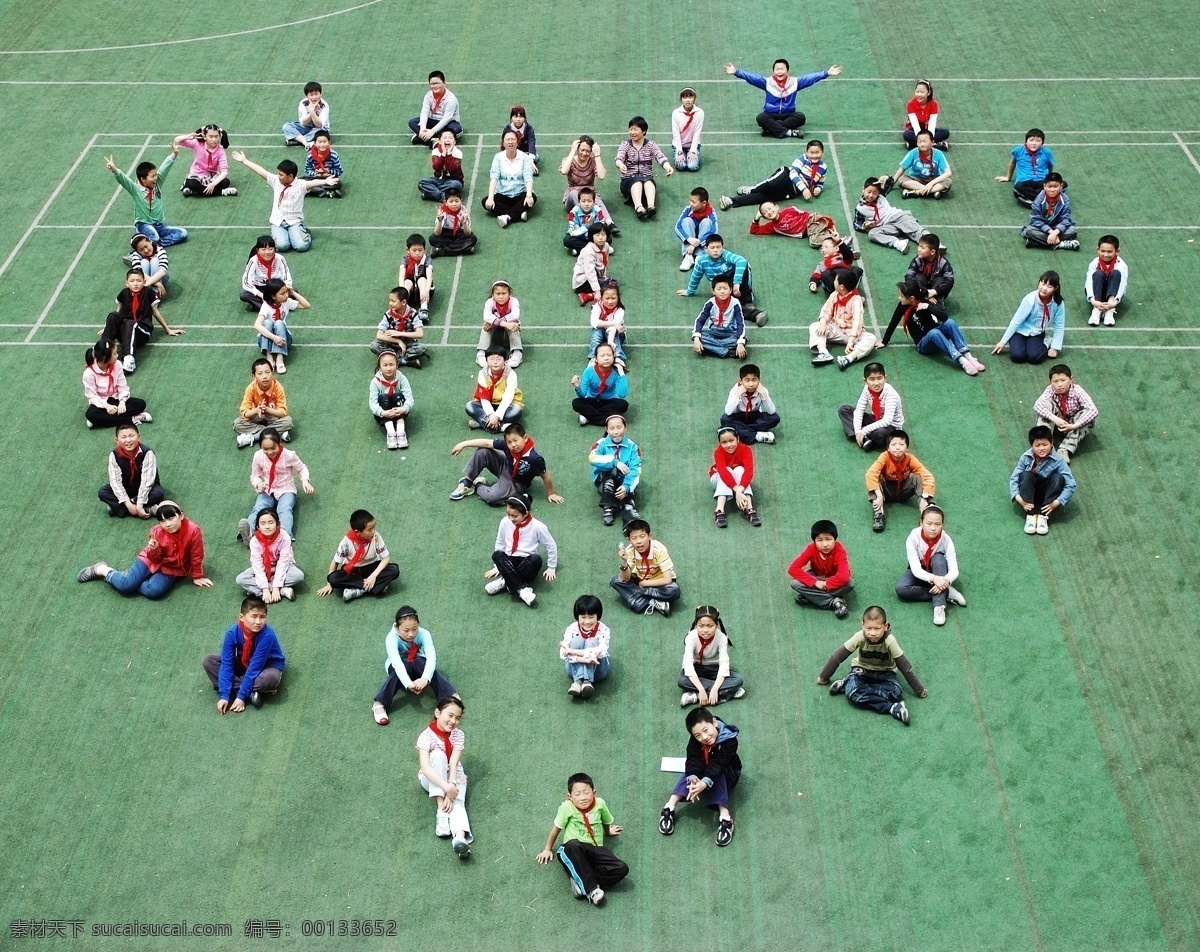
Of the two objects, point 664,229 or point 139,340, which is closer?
point 139,340

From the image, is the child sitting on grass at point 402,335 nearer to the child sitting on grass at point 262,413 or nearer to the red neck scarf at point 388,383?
the red neck scarf at point 388,383

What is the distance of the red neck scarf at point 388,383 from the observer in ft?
55.7

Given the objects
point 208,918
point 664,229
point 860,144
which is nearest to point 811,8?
point 860,144

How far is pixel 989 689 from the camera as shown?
45.4 ft

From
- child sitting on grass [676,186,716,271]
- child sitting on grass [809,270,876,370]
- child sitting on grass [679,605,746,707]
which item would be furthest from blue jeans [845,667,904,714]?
child sitting on grass [676,186,716,271]

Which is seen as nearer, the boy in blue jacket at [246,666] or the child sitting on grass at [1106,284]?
the boy in blue jacket at [246,666]

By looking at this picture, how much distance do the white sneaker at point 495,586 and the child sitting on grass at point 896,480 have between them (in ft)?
12.5

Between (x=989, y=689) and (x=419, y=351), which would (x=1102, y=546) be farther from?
(x=419, y=351)

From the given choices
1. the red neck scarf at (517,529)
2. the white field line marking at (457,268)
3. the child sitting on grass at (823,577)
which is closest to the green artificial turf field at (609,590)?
the white field line marking at (457,268)

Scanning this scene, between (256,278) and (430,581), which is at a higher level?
(256,278)

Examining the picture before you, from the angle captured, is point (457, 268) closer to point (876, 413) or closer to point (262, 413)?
point (262, 413)

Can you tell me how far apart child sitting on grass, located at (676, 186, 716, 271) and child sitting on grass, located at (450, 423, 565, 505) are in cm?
490

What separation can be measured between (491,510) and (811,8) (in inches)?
595

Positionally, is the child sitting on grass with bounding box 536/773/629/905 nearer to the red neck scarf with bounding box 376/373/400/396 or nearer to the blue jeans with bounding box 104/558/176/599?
the blue jeans with bounding box 104/558/176/599
